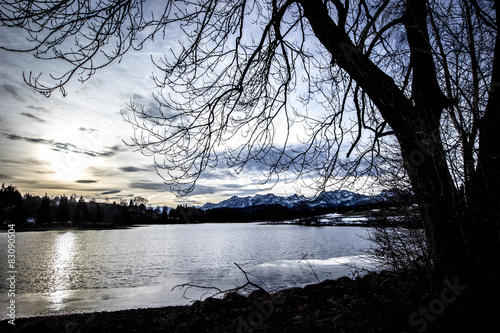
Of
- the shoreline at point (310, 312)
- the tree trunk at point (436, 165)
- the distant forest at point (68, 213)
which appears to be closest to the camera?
the tree trunk at point (436, 165)

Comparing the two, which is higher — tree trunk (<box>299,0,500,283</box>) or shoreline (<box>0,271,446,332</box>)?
tree trunk (<box>299,0,500,283</box>)

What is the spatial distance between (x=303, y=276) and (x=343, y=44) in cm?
1023

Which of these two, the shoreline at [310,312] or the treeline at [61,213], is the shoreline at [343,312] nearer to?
the shoreline at [310,312]

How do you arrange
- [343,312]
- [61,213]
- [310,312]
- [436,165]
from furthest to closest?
[61,213] → [310,312] → [343,312] → [436,165]

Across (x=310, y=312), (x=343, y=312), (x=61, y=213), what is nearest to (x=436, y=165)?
(x=343, y=312)

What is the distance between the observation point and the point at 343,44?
363 centimetres

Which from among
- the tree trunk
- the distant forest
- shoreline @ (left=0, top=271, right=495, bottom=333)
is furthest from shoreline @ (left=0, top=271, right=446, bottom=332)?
the distant forest

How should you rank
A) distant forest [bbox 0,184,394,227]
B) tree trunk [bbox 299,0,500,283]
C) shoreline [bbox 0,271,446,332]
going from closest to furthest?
tree trunk [bbox 299,0,500,283] → shoreline [bbox 0,271,446,332] → distant forest [bbox 0,184,394,227]

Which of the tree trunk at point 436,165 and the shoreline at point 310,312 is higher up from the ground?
the tree trunk at point 436,165

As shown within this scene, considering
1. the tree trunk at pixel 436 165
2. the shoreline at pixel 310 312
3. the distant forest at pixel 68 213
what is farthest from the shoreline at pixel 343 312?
the distant forest at pixel 68 213

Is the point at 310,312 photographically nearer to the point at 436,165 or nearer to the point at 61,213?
the point at 436,165

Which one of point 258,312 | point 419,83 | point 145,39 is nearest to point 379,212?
point 419,83

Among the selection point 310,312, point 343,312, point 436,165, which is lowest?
point 310,312

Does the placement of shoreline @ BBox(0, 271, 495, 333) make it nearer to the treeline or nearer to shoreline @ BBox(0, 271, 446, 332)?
shoreline @ BBox(0, 271, 446, 332)
